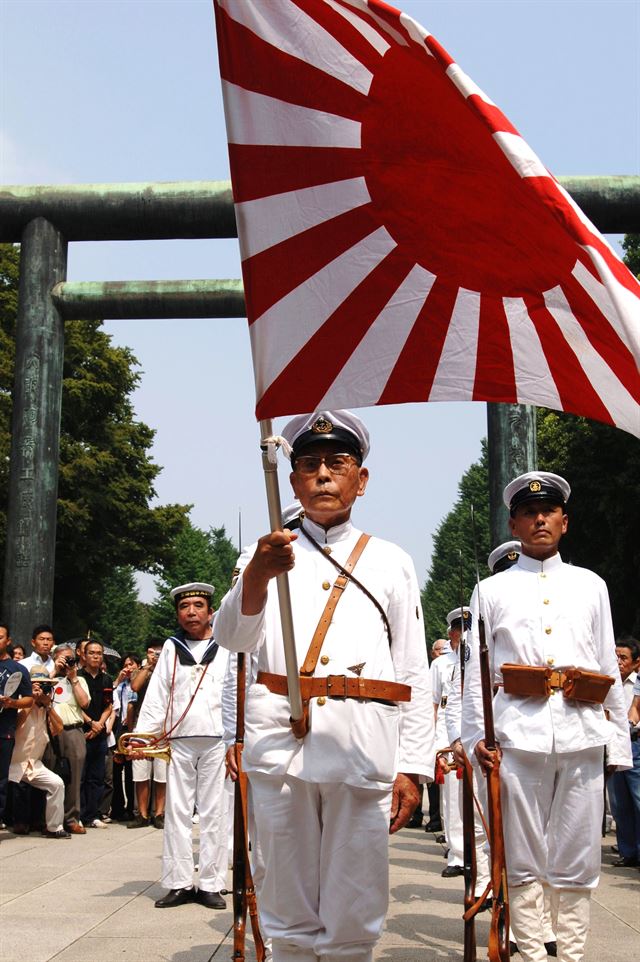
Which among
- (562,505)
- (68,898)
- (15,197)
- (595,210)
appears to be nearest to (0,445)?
(15,197)

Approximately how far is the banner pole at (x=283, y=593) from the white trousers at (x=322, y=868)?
332 millimetres

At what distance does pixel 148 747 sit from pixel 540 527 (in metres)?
4.46

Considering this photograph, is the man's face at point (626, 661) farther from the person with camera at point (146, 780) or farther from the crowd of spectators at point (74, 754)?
the person with camera at point (146, 780)

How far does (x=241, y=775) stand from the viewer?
208 inches

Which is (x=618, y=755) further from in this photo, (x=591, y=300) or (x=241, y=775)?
(x=591, y=300)

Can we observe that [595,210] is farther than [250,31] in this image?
Yes

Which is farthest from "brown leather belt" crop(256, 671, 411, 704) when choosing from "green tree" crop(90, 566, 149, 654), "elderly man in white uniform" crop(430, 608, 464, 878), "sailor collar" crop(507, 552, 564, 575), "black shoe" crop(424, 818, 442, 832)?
"green tree" crop(90, 566, 149, 654)

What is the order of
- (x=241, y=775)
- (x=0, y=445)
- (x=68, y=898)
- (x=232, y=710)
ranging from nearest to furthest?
(x=241, y=775) < (x=232, y=710) < (x=68, y=898) < (x=0, y=445)

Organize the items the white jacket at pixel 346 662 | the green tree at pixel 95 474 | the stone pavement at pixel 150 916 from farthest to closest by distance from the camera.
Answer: the green tree at pixel 95 474, the stone pavement at pixel 150 916, the white jacket at pixel 346 662

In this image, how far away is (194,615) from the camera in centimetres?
944

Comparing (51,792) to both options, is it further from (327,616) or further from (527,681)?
(327,616)

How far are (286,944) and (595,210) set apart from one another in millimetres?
13188

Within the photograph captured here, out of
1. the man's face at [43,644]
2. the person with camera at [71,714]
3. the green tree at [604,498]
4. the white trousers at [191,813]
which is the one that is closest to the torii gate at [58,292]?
the man's face at [43,644]

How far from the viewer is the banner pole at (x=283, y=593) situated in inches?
164
